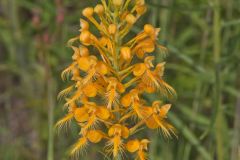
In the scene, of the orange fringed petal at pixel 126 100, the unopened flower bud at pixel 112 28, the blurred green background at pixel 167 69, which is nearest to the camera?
the unopened flower bud at pixel 112 28

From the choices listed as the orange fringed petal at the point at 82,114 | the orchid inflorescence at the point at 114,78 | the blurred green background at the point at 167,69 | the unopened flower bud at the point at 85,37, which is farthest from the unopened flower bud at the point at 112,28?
the blurred green background at the point at 167,69

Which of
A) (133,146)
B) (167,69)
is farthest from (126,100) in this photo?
(167,69)

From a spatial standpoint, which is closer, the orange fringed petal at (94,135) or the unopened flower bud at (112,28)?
the unopened flower bud at (112,28)

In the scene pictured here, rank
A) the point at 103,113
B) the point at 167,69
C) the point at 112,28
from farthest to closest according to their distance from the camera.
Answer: the point at 167,69 < the point at 103,113 < the point at 112,28

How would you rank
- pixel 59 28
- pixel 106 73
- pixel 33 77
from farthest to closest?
pixel 33 77 → pixel 59 28 → pixel 106 73

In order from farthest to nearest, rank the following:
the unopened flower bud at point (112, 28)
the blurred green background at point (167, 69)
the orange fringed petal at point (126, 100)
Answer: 1. the blurred green background at point (167, 69)
2. the orange fringed petal at point (126, 100)
3. the unopened flower bud at point (112, 28)

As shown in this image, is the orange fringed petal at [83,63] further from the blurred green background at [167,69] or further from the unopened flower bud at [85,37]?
the blurred green background at [167,69]

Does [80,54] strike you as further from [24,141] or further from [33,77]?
[24,141]

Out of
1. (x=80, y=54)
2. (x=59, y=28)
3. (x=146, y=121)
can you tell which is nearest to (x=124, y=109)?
(x=146, y=121)

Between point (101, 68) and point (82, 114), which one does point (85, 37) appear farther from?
point (82, 114)

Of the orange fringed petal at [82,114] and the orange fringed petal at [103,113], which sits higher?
Result: the orange fringed petal at [103,113]

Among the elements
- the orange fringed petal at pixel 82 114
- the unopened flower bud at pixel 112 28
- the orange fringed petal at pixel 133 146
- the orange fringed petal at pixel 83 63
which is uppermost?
the unopened flower bud at pixel 112 28
